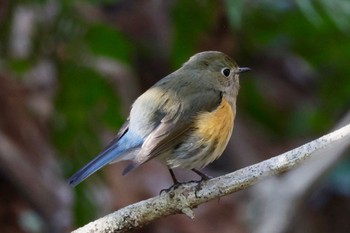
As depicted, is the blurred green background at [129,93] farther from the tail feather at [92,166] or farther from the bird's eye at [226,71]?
the tail feather at [92,166]

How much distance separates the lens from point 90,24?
5.77m

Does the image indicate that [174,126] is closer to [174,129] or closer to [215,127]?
[174,129]

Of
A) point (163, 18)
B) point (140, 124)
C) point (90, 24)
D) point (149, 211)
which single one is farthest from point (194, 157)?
point (163, 18)

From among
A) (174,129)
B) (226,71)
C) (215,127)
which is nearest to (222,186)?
(174,129)

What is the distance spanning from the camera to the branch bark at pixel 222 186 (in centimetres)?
381

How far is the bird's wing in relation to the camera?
4301 millimetres

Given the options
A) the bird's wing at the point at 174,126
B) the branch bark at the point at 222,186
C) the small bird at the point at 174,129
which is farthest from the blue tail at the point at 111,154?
the branch bark at the point at 222,186

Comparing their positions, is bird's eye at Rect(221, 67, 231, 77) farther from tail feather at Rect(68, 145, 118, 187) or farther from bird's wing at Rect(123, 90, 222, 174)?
tail feather at Rect(68, 145, 118, 187)

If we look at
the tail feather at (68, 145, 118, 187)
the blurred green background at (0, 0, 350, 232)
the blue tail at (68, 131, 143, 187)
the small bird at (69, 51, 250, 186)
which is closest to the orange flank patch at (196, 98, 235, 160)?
the small bird at (69, 51, 250, 186)

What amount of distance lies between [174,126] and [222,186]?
0.69 meters

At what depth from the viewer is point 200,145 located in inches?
180

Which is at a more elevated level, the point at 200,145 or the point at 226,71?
the point at 226,71

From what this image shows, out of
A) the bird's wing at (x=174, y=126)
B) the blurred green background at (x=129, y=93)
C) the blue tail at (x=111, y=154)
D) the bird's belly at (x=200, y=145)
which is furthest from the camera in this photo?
the blurred green background at (x=129, y=93)

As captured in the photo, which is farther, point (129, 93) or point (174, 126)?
point (129, 93)
